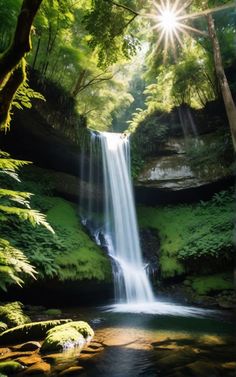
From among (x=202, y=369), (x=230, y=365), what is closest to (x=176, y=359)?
(x=202, y=369)

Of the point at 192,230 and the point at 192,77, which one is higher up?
the point at 192,77

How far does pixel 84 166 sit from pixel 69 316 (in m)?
6.92

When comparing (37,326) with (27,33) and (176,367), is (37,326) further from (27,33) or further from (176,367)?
(27,33)

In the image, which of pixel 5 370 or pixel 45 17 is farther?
pixel 45 17

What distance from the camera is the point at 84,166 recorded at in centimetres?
1268

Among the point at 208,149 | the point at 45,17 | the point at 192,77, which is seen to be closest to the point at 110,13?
the point at 45,17

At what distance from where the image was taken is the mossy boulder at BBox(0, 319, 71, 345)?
509 cm

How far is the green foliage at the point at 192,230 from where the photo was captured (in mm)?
9492

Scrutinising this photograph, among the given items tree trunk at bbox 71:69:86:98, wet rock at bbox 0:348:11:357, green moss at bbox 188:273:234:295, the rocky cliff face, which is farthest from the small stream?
tree trunk at bbox 71:69:86:98

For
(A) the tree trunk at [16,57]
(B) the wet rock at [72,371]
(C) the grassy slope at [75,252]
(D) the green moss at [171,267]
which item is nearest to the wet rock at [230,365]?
(B) the wet rock at [72,371]

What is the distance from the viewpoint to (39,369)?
4.02 meters

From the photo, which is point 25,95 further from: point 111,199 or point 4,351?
point 111,199

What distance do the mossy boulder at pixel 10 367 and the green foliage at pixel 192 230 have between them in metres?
6.52

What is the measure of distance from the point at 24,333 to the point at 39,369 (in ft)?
4.27
